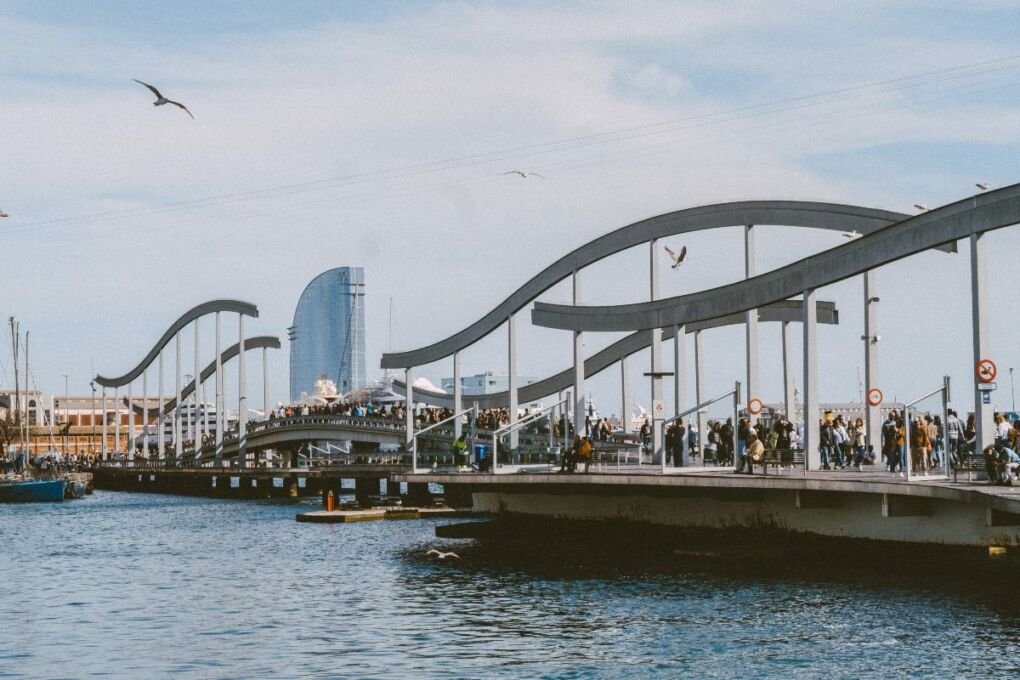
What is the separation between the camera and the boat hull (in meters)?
92.6

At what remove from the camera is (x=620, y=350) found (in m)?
71.5

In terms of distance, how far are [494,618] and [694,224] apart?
2266cm

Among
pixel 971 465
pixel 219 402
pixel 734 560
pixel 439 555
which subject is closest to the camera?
pixel 971 465

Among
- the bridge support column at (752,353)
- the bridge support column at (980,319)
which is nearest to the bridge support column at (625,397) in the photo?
the bridge support column at (752,353)

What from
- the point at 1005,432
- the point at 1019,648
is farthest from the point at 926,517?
the point at 1019,648

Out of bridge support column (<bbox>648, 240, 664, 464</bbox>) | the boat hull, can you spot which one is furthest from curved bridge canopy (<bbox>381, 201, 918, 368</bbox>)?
the boat hull

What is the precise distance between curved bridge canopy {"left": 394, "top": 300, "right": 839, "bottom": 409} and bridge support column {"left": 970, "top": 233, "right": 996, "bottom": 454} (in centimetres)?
1415

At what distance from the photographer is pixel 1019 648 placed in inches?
948

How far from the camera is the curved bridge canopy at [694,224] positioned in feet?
150

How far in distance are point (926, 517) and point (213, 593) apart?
16.3 metres

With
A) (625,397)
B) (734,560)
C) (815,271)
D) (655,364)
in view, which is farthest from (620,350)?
(734,560)

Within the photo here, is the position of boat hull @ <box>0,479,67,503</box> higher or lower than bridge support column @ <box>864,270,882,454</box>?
lower

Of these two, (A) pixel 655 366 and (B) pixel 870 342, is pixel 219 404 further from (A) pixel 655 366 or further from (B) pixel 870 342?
(B) pixel 870 342

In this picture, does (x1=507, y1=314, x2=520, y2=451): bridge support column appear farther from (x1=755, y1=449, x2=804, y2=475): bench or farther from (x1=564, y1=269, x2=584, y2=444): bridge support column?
(x1=755, y1=449, x2=804, y2=475): bench
